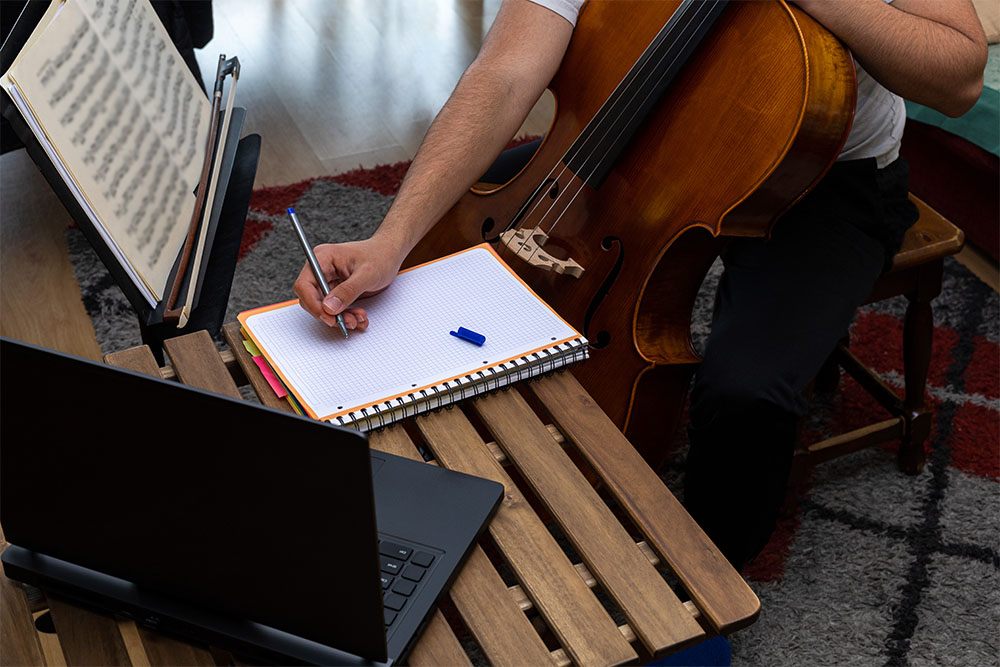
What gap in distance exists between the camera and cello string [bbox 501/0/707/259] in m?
1.25

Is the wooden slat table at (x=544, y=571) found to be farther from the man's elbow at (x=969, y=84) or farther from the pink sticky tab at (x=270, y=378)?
the man's elbow at (x=969, y=84)

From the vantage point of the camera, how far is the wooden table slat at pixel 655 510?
79cm

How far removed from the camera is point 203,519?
632 mm

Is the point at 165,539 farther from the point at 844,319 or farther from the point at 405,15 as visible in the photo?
the point at 405,15

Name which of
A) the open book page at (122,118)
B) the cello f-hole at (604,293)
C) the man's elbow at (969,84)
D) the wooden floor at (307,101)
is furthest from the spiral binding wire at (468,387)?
the wooden floor at (307,101)

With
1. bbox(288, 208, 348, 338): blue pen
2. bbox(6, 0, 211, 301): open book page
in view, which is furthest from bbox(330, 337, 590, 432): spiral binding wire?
bbox(6, 0, 211, 301): open book page

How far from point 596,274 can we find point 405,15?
2.33 m

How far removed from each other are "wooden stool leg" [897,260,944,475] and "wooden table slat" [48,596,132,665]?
1.31 metres

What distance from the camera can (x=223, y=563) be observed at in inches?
26.0

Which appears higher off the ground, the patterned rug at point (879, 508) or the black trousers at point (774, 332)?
the black trousers at point (774, 332)

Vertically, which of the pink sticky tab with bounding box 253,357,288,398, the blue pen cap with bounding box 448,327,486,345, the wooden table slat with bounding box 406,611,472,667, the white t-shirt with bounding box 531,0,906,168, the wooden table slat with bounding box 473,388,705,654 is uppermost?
the white t-shirt with bounding box 531,0,906,168

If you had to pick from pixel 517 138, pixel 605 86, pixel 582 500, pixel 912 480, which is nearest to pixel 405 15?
pixel 517 138

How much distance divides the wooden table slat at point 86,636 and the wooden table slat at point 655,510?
1.43 ft

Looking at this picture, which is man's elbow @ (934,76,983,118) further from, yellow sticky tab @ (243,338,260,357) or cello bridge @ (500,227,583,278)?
yellow sticky tab @ (243,338,260,357)
